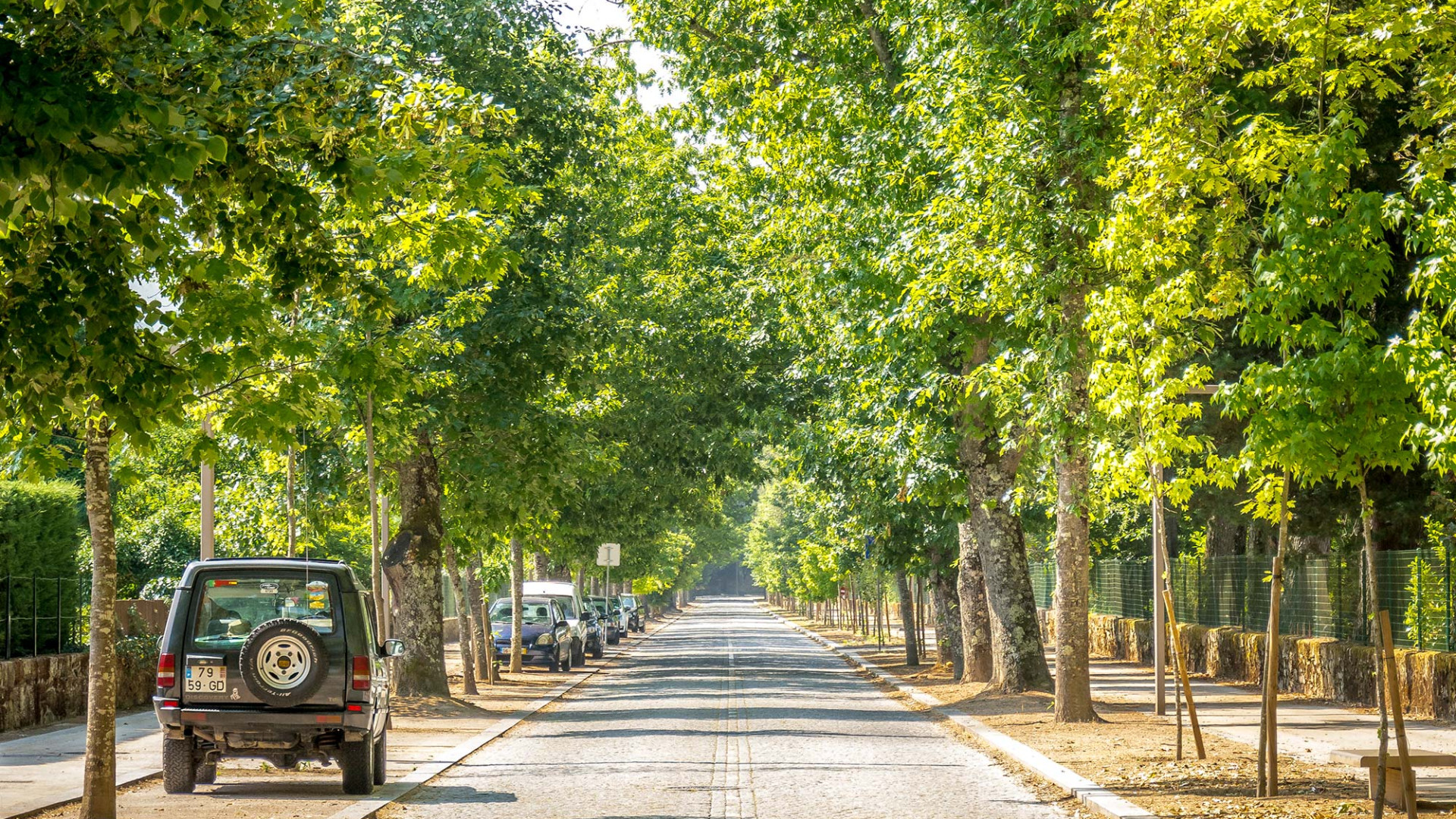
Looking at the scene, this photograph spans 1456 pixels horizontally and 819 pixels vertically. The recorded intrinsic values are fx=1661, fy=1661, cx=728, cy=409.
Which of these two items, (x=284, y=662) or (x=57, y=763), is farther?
(x=57, y=763)

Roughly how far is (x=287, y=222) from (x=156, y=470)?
114 ft

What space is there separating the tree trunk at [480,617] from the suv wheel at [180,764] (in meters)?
17.7

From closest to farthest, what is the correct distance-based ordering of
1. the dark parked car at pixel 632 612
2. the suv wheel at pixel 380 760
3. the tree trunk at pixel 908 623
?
the suv wheel at pixel 380 760, the tree trunk at pixel 908 623, the dark parked car at pixel 632 612

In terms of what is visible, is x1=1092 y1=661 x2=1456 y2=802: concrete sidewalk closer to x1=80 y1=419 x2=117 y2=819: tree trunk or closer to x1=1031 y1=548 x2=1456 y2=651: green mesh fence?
x1=1031 y1=548 x2=1456 y2=651: green mesh fence

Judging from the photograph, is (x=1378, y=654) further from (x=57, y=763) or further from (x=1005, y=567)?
(x=1005, y=567)

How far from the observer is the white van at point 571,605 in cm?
4106

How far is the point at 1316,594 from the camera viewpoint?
2738 cm

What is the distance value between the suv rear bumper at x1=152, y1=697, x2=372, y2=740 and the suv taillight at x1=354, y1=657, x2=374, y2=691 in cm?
20

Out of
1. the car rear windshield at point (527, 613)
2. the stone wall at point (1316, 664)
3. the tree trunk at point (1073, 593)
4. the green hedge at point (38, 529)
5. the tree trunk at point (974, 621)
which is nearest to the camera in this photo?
the tree trunk at point (1073, 593)

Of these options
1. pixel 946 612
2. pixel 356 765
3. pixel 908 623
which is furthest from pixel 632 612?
pixel 356 765

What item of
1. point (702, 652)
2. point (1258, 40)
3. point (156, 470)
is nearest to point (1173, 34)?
point (1258, 40)

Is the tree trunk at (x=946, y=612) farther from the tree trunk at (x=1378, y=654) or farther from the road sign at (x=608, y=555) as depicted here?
the tree trunk at (x=1378, y=654)

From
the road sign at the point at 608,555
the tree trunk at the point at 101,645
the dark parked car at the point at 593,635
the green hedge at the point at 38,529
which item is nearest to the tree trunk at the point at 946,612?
the dark parked car at the point at 593,635

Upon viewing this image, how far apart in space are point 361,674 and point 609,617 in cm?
4488
